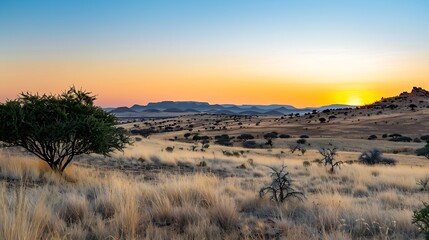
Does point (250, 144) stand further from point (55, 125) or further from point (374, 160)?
point (55, 125)

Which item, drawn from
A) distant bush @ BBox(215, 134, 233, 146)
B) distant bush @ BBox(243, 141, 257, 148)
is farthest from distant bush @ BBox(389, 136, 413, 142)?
distant bush @ BBox(215, 134, 233, 146)

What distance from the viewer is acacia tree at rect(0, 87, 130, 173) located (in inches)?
545

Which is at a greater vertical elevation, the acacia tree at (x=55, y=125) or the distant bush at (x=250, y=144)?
the acacia tree at (x=55, y=125)

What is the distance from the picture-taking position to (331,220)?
7.05m

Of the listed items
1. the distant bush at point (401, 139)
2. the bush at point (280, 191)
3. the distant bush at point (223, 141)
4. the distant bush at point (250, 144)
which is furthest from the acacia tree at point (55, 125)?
the distant bush at point (401, 139)

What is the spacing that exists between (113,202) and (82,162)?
13.7 meters

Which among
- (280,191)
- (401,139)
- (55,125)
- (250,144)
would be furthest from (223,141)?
(280,191)

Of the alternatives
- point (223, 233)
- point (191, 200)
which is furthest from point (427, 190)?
point (223, 233)

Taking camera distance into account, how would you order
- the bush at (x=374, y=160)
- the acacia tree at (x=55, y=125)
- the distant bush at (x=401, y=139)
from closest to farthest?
the acacia tree at (x=55, y=125) < the bush at (x=374, y=160) < the distant bush at (x=401, y=139)

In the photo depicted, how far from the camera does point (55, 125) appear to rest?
13953 millimetres

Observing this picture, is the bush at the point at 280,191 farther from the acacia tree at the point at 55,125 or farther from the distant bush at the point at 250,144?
the distant bush at the point at 250,144

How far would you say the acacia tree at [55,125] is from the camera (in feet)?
45.4

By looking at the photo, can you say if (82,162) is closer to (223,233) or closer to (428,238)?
(223,233)

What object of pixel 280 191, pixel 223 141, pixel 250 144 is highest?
pixel 280 191
